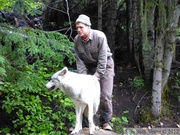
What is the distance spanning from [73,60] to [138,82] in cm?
307

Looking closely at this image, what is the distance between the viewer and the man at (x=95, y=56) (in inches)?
186

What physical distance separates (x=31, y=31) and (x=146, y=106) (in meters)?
4.36

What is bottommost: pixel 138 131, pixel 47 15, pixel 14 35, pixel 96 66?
pixel 138 131

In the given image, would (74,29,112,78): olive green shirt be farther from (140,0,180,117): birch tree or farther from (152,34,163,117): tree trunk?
(152,34,163,117): tree trunk

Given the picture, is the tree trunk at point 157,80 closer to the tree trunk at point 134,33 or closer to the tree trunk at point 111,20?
the tree trunk at point 134,33

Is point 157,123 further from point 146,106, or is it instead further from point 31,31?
point 31,31

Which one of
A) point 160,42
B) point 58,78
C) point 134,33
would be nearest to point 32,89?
point 58,78

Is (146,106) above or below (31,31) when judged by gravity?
below

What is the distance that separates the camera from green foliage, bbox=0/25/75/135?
5090 mm

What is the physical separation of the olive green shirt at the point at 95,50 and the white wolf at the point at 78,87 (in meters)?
0.27

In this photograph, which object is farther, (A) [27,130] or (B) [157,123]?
(B) [157,123]

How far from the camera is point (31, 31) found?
5.47 meters

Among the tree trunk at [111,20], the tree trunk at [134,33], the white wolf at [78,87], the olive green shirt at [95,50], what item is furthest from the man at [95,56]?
the tree trunk at [134,33]

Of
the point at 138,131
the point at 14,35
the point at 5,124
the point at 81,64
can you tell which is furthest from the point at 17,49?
the point at 138,131
